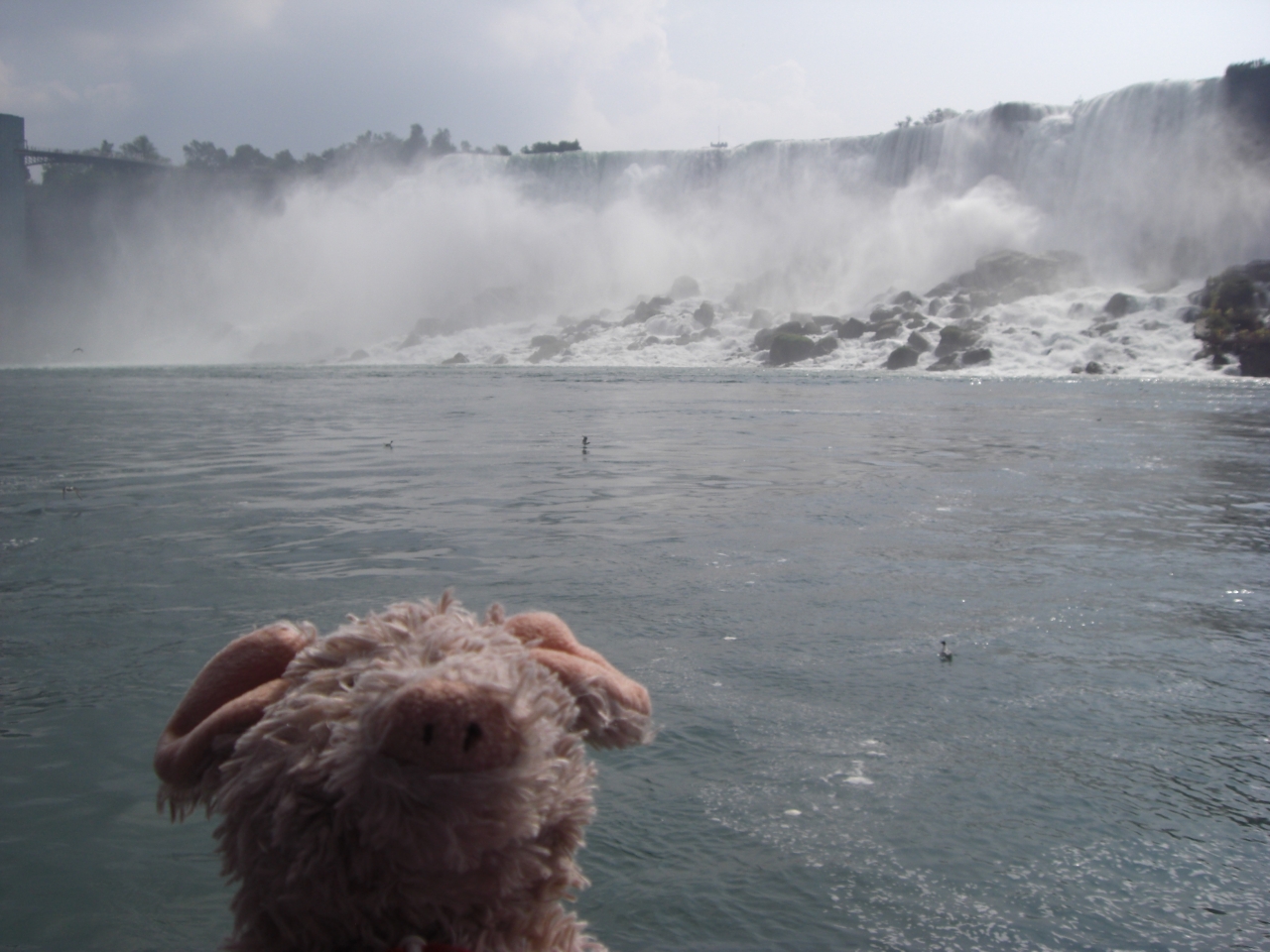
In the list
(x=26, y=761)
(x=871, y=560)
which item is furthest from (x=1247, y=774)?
(x=26, y=761)

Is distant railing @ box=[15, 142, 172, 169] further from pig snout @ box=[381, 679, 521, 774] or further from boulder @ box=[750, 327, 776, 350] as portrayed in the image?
pig snout @ box=[381, 679, 521, 774]

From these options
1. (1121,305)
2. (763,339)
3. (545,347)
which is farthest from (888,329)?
(545,347)

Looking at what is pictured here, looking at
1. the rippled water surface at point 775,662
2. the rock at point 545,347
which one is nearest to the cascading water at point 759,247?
the rock at point 545,347

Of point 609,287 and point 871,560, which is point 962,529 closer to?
point 871,560

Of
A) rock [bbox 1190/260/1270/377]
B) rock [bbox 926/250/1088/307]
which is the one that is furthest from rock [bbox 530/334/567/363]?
rock [bbox 1190/260/1270/377]

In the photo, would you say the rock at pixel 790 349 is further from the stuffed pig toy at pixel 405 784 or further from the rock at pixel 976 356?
the stuffed pig toy at pixel 405 784
